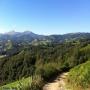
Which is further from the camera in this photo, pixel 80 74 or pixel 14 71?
pixel 14 71

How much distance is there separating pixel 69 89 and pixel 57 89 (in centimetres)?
77

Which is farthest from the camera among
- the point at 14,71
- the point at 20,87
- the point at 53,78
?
the point at 14,71

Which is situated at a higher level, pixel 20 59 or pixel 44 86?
pixel 44 86

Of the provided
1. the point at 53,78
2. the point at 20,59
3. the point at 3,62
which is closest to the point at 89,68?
the point at 53,78

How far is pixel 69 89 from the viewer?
1137cm

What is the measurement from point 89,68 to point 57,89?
210cm

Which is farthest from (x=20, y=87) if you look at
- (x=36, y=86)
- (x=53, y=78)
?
(x=53, y=78)

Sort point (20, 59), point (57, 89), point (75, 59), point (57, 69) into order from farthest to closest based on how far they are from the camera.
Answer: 1. point (20, 59)
2. point (75, 59)
3. point (57, 69)
4. point (57, 89)

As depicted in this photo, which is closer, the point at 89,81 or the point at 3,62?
the point at 89,81

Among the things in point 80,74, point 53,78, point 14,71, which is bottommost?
point 14,71

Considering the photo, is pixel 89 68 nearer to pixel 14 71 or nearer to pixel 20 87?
pixel 20 87

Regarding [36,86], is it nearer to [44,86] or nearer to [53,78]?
[44,86]

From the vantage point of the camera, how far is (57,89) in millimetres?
11844

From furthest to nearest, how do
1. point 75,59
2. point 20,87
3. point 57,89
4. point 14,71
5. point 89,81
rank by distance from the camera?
1. point 14,71
2. point 75,59
3. point 57,89
4. point 89,81
5. point 20,87
